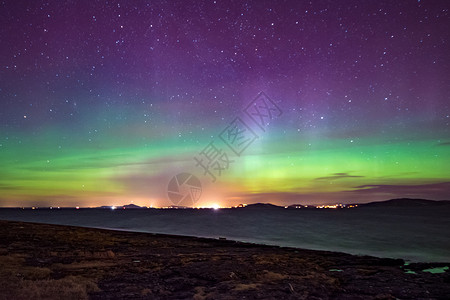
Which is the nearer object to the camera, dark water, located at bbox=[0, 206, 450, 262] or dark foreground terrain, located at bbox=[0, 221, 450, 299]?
dark foreground terrain, located at bbox=[0, 221, 450, 299]

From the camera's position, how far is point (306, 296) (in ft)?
36.1

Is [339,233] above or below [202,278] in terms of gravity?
below

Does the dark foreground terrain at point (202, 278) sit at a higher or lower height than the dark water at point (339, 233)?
higher

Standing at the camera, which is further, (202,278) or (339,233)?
(339,233)

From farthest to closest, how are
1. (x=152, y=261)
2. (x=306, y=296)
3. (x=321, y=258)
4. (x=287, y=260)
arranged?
(x=321, y=258)
(x=287, y=260)
(x=152, y=261)
(x=306, y=296)

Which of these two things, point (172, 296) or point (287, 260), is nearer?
point (172, 296)

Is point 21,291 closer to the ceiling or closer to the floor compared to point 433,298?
closer to the ceiling

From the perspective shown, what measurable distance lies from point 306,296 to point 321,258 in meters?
10.6

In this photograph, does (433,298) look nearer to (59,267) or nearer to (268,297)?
(268,297)

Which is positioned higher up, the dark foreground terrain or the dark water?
the dark foreground terrain

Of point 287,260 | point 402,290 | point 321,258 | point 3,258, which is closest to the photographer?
point 402,290

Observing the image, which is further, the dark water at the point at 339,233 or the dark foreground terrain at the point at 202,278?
the dark water at the point at 339,233

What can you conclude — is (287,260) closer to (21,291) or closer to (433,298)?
(433,298)

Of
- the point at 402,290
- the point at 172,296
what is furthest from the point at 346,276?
the point at 172,296
